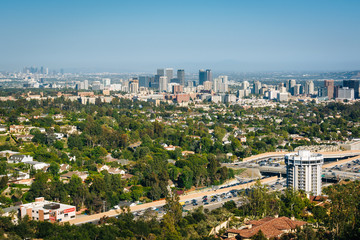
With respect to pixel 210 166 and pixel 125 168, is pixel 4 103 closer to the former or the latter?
pixel 125 168

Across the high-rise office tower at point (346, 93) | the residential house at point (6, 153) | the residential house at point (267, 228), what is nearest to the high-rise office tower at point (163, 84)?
the high-rise office tower at point (346, 93)

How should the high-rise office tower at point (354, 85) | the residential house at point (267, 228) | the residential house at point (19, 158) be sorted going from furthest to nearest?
the high-rise office tower at point (354, 85)
the residential house at point (19, 158)
the residential house at point (267, 228)

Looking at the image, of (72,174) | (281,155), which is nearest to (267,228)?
(72,174)

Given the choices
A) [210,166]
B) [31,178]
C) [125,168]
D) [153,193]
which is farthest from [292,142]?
[31,178]

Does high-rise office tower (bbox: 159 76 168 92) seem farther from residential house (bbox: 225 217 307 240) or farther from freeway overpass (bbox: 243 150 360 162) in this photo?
residential house (bbox: 225 217 307 240)

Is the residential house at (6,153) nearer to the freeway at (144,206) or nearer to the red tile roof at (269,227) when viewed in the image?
the freeway at (144,206)

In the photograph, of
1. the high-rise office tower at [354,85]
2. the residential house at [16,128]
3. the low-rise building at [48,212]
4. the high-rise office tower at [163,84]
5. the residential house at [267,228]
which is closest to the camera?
the residential house at [267,228]
